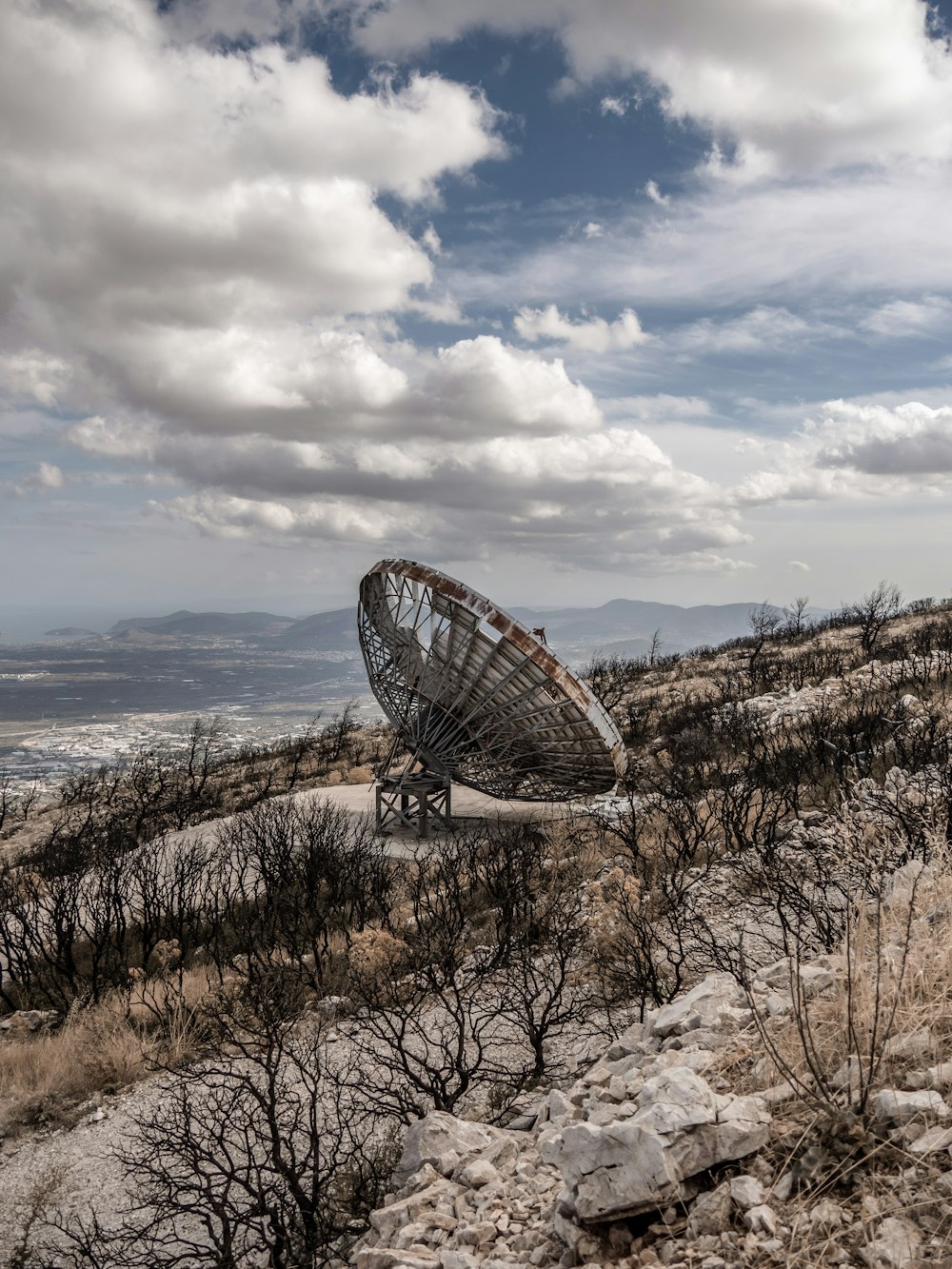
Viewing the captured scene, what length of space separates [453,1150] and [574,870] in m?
13.1

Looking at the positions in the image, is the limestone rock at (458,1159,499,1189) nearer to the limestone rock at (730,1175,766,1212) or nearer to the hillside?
the hillside

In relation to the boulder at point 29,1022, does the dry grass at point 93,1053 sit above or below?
above

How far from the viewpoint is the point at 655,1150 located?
13.9ft

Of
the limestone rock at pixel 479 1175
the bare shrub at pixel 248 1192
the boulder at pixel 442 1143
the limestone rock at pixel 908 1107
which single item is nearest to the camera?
the limestone rock at pixel 908 1107

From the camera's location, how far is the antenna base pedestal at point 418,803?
2402 centimetres

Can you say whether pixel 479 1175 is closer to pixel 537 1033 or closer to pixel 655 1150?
pixel 655 1150

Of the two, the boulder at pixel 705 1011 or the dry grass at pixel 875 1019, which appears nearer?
the dry grass at pixel 875 1019

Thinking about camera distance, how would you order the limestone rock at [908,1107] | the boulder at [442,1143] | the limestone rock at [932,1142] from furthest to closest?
the boulder at [442,1143], the limestone rock at [908,1107], the limestone rock at [932,1142]

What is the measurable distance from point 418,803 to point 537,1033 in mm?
15793

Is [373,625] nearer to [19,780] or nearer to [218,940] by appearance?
[218,940]

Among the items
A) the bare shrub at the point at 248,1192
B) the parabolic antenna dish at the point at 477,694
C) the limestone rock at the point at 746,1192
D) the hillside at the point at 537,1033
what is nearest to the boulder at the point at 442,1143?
the hillside at the point at 537,1033

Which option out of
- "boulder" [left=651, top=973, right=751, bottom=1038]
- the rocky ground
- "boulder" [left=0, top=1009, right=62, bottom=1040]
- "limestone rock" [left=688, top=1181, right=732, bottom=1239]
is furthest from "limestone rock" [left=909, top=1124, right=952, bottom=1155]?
"boulder" [left=0, top=1009, right=62, bottom=1040]

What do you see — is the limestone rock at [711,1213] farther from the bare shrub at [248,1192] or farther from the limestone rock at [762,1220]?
the bare shrub at [248,1192]

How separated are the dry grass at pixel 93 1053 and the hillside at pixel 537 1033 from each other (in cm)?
6
